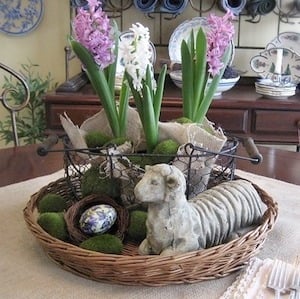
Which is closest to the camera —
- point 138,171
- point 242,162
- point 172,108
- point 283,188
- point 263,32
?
point 138,171

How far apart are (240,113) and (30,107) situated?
41.1 inches

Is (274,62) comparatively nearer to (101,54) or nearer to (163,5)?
(163,5)

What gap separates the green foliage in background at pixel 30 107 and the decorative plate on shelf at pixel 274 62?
1.07m

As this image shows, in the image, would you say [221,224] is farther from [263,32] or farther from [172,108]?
[263,32]

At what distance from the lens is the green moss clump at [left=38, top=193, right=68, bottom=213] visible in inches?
35.5

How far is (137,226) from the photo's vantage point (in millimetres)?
827

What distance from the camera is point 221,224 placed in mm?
791

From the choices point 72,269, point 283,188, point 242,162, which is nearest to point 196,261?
point 72,269

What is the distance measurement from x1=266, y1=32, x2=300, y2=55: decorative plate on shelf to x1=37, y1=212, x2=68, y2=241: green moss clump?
191 cm

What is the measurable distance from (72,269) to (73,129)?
27cm

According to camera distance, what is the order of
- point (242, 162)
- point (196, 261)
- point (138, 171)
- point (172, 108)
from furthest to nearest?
point (172, 108), point (242, 162), point (138, 171), point (196, 261)

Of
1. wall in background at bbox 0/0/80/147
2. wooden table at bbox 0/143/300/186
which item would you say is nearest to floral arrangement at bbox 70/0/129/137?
wooden table at bbox 0/143/300/186

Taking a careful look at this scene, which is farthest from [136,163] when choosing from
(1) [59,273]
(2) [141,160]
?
(1) [59,273]

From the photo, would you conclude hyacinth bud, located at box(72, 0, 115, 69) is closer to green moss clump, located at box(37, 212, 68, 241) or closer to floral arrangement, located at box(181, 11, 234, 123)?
floral arrangement, located at box(181, 11, 234, 123)
